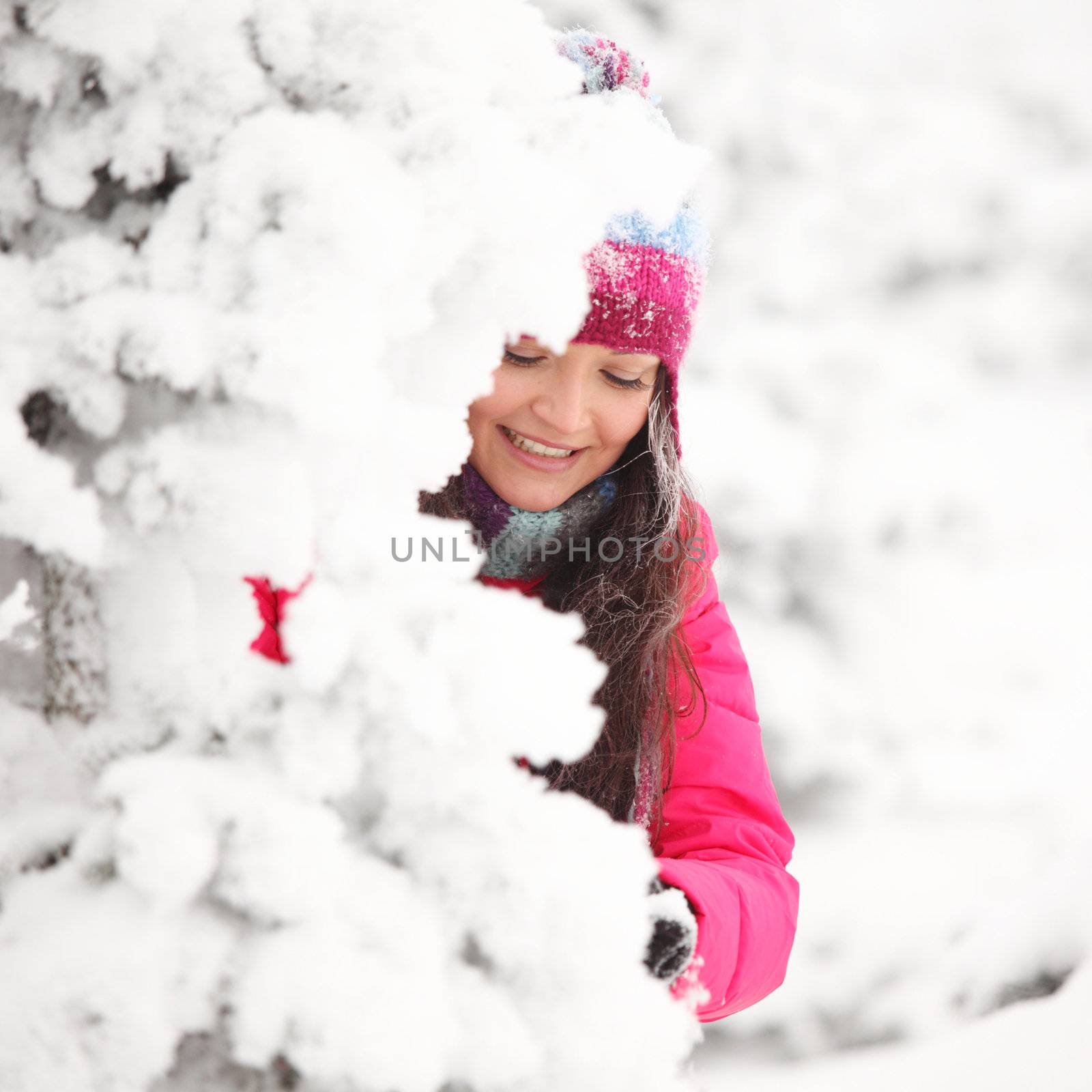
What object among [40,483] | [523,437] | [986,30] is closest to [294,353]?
[40,483]

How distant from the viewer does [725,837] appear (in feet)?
4.66

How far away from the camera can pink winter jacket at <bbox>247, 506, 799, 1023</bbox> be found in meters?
1.05

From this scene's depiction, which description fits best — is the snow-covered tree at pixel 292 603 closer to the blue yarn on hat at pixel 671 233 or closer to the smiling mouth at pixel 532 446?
the blue yarn on hat at pixel 671 233

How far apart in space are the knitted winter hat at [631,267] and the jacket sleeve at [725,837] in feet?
1.62

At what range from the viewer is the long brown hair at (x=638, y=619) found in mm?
1523

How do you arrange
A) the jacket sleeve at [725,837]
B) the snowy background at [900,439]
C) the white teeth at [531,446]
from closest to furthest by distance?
the jacket sleeve at [725,837] → the white teeth at [531,446] → the snowy background at [900,439]

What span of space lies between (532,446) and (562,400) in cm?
15

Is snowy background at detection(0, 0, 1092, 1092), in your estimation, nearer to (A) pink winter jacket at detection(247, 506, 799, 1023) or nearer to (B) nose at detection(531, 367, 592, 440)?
(A) pink winter jacket at detection(247, 506, 799, 1023)

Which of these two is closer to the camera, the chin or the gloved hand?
the gloved hand

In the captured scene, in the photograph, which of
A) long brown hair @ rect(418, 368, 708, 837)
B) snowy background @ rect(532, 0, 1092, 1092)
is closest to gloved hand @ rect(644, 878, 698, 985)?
long brown hair @ rect(418, 368, 708, 837)

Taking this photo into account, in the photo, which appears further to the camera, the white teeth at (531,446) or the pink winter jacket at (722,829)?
the white teeth at (531,446)

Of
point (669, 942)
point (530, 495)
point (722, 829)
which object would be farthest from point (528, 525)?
point (669, 942)

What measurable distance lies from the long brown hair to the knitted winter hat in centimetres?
18

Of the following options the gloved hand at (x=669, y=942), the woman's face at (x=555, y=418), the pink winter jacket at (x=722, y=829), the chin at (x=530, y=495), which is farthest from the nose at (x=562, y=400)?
the gloved hand at (x=669, y=942)
